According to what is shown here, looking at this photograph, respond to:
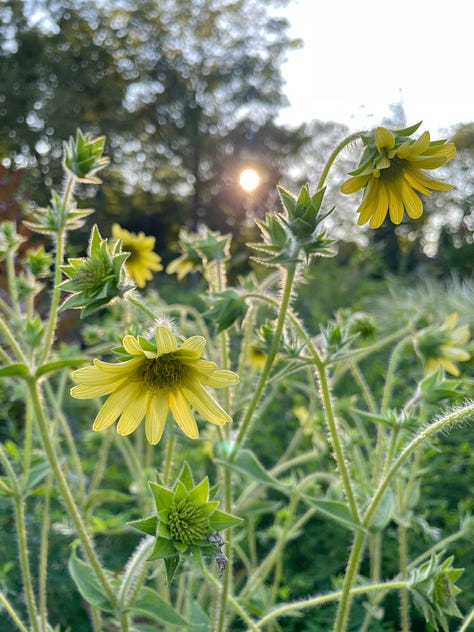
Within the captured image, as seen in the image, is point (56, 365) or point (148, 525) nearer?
point (148, 525)

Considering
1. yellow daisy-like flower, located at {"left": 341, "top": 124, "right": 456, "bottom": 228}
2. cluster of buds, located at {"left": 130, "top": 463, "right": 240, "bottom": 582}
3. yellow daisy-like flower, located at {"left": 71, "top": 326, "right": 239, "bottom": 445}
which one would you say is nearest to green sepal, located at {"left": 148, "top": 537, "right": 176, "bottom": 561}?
cluster of buds, located at {"left": 130, "top": 463, "right": 240, "bottom": 582}

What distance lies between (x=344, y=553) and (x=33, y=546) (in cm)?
119

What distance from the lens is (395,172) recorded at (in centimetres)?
88

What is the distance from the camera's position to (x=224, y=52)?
17.5 meters

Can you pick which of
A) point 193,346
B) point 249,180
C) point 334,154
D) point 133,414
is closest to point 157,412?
point 133,414

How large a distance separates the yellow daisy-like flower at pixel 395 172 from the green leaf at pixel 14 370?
21.8 inches

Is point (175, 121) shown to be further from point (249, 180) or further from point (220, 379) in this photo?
point (220, 379)

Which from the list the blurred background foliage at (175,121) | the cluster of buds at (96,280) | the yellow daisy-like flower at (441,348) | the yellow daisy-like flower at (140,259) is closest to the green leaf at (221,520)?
the cluster of buds at (96,280)

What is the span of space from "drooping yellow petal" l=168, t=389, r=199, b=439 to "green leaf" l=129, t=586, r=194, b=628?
320mm

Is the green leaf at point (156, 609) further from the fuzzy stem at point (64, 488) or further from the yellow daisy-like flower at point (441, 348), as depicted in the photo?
the yellow daisy-like flower at point (441, 348)

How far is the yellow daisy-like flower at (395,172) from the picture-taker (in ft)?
2.64

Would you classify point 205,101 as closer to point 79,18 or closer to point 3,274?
point 79,18

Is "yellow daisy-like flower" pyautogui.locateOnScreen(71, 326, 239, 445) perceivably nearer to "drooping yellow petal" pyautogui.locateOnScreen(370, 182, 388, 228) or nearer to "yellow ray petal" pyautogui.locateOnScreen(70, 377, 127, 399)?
"yellow ray petal" pyautogui.locateOnScreen(70, 377, 127, 399)

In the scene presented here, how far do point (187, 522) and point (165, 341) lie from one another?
248 millimetres
